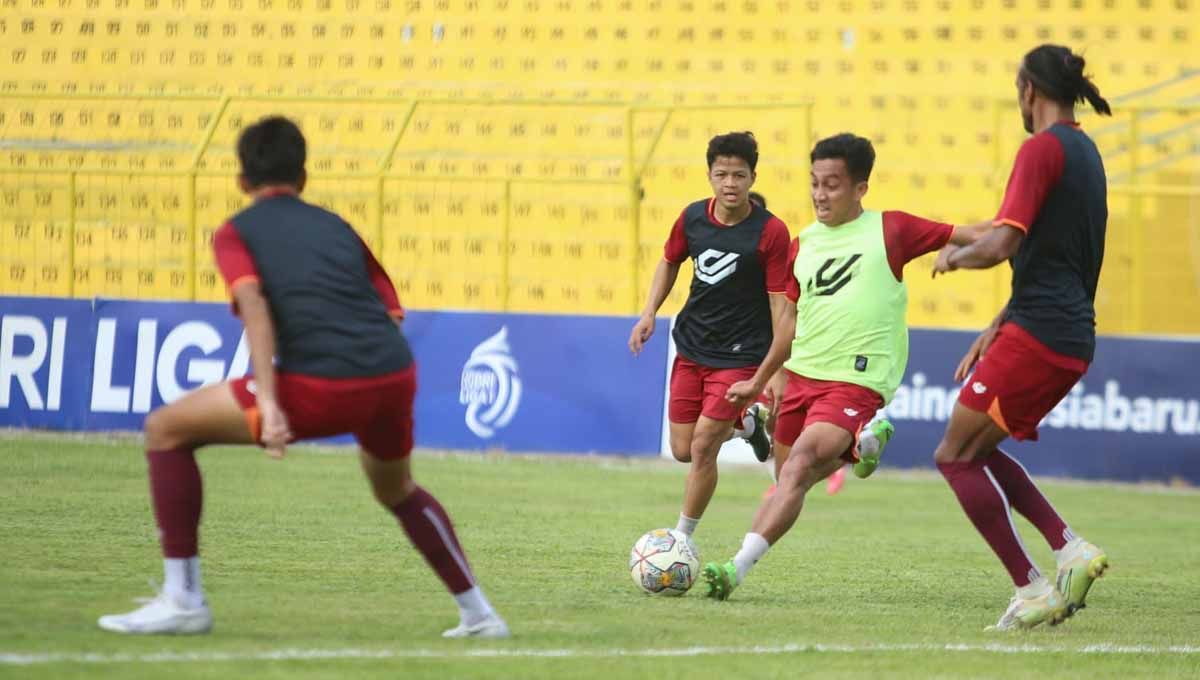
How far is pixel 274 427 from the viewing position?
555 cm

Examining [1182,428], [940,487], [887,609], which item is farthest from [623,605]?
[1182,428]

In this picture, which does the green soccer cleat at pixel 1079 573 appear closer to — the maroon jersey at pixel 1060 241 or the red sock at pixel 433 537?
the maroon jersey at pixel 1060 241

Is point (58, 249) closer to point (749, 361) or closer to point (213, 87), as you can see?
point (213, 87)

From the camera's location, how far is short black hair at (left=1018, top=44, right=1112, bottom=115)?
6934mm

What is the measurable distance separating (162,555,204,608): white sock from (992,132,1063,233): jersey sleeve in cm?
324

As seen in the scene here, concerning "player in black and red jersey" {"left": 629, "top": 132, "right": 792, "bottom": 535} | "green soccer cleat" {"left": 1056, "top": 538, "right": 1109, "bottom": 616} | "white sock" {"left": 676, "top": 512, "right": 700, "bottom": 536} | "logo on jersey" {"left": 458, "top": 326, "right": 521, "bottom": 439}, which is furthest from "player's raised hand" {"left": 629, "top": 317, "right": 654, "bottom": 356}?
"logo on jersey" {"left": 458, "top": 326, "right": 521, "bottom": 439}

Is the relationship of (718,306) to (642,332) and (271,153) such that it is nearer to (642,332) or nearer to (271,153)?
(642,332)

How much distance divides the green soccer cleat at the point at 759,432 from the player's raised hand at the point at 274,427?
3966mm

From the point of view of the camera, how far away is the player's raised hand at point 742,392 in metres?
8.30

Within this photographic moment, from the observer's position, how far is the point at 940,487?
14555 millimetres

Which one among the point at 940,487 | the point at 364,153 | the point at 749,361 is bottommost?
the point at 940,487

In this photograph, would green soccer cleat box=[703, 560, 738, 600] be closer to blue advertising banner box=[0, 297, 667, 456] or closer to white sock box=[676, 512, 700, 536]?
white sock box=[676, 512, 700, 536]

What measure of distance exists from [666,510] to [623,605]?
4.64 m

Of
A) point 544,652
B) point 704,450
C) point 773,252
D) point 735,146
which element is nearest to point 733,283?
point 773,252
